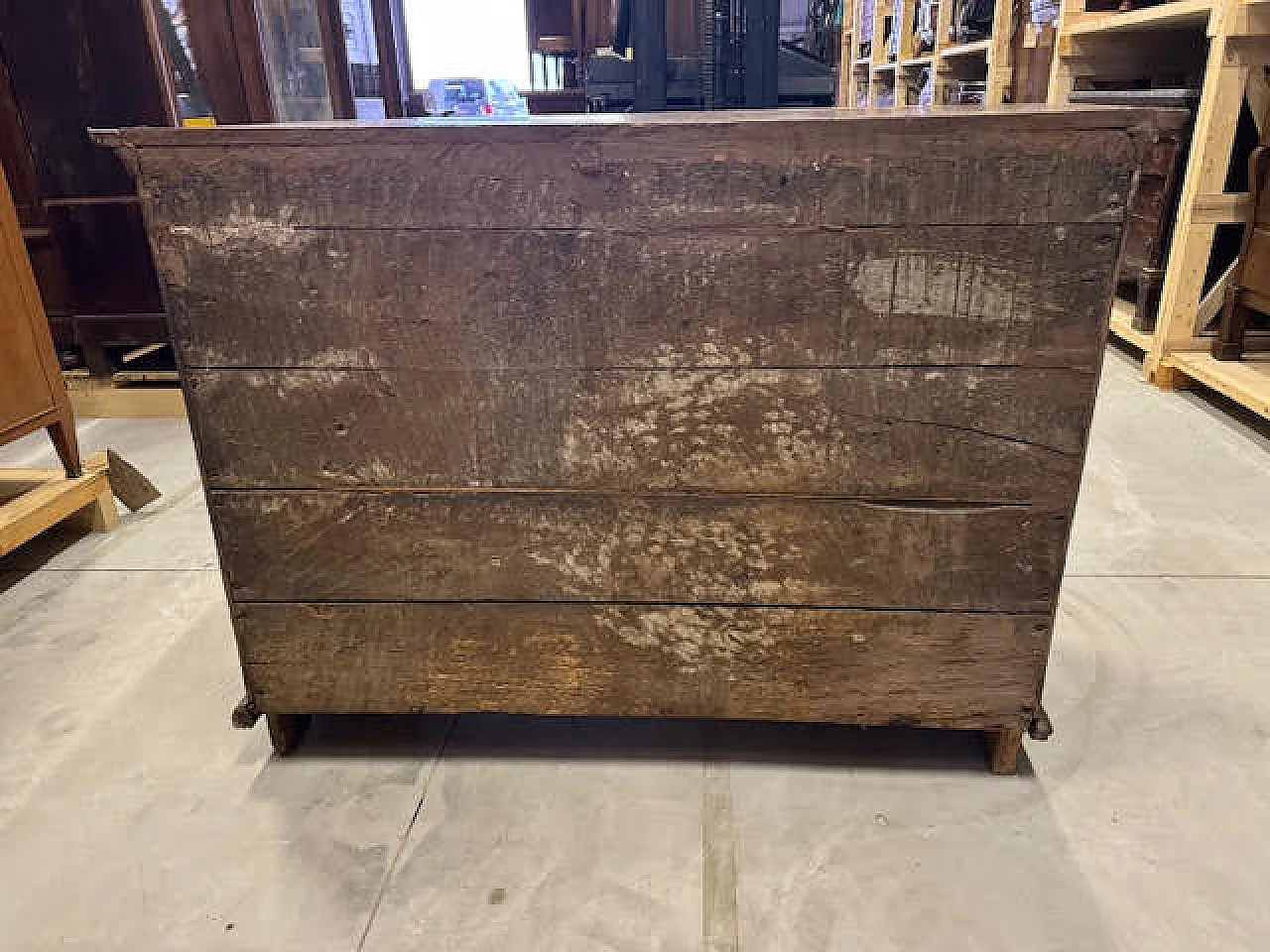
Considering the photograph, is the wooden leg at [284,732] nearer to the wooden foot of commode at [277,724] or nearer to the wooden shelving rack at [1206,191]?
the wooden foot of commode at [277,724]

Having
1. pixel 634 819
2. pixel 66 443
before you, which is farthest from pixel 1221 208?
pixel 66 443

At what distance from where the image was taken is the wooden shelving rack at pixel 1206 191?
8.77 feet

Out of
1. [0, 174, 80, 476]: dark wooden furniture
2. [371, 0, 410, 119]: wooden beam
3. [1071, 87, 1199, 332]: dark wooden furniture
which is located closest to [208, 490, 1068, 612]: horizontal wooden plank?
[0, 174, 80, 476]: dark wooden furniture

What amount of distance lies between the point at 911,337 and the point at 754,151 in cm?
29

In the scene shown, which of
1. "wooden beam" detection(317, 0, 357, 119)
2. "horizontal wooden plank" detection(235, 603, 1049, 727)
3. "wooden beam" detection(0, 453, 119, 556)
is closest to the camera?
"horizontal wooden plank" detection(235, 603, 1049, 727)

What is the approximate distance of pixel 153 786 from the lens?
1.36m

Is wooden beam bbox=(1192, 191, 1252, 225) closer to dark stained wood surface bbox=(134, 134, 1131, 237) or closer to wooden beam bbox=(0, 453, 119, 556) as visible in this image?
dark stained wood surface bbox=(134, 134, 1131, 237)

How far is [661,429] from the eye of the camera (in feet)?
3.76

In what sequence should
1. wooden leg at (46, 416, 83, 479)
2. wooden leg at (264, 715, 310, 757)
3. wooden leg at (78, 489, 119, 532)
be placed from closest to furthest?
wooden leg at (264, 715, 310, 757), wooden leg at (46, 416, 83, 479), wooden leg at (78, 489, 119, 532)

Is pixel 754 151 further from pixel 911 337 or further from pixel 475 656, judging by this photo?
pixel 475 656

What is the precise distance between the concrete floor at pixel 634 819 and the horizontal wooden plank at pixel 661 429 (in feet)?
1.53

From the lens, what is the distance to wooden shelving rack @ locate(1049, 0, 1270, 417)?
267cm

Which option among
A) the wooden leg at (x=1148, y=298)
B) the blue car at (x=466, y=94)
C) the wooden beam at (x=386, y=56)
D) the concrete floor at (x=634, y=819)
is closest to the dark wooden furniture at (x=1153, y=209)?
the wooden leg at (x=1148, y=298)

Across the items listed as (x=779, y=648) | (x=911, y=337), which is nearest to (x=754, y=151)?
(x=911, y=337)
